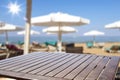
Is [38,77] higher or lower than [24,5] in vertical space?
lower

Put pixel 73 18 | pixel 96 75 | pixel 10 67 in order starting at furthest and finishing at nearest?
pixel 73 18
pixel 10 67
pixel 96 75

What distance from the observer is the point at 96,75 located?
8.74 feet

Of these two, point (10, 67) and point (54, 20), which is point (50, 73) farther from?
point (54, 20)

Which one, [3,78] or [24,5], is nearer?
[3,78]

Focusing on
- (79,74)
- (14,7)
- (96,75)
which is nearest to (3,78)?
(79,74)

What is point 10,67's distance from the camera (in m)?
3.01

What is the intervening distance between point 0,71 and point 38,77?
2.11 feet

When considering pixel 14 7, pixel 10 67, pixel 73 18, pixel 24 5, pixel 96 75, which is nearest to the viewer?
pixel 96 75


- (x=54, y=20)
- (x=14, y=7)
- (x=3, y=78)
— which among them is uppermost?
(x=14, y=7)

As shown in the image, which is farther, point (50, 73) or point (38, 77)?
point (50, 73)

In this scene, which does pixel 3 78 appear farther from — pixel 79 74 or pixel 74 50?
pixel 74 50

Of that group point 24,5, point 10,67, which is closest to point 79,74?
point 10,67

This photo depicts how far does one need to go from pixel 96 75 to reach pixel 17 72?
1.08m

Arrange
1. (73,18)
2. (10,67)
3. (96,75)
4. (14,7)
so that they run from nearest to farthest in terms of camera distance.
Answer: (96,75) < (10,67) < (73,18) < (14,7)
